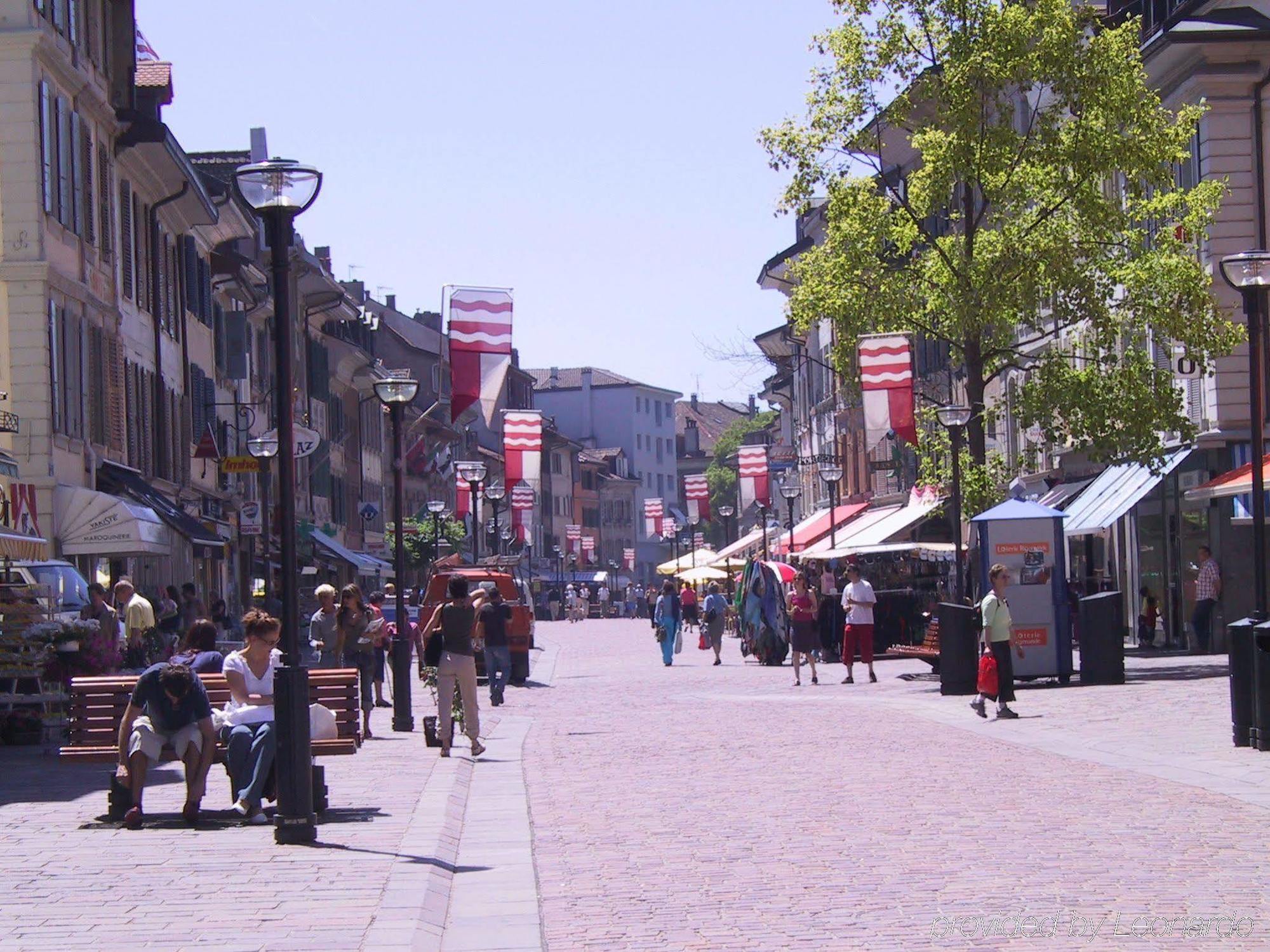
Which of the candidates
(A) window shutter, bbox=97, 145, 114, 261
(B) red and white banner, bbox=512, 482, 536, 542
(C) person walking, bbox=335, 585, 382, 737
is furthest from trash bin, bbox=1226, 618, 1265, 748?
(B) red and white banner, bbox=512, 482, 536, 542

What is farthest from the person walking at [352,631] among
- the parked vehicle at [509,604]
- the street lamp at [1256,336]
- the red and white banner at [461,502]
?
the red and white banner at [461,502]

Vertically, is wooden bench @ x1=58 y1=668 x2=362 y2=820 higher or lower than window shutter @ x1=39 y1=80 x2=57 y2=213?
lower

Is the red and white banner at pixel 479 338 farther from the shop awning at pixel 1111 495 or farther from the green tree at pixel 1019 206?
the shop awning at pixel 1111 495

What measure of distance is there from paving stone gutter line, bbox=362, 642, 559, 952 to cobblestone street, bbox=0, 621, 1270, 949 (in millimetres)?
31

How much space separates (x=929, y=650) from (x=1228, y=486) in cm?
508

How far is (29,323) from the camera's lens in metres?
31.5

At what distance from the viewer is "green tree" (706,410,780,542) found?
153 meters

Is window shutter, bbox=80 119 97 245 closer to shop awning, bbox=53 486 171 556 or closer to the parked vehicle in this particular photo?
shop awning, bbox=53 486 171 556

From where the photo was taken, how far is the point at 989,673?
22.4m

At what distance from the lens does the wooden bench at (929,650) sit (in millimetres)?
31922

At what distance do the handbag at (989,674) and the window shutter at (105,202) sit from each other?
19252mm

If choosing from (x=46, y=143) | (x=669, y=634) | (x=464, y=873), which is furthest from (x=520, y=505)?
(x=464, y=873)

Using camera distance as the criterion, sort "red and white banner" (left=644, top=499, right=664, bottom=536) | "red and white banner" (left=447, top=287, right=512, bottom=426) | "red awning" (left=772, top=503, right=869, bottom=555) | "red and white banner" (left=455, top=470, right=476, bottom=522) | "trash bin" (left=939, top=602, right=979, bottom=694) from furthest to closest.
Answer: "red and white banner" (left=644, top=499, right=664, bottom=536)
"red and white banner" (left=455, top=470, right=476, bottom=522)
"red awning" (left=772, top=503, right=869, bottom=555)
"red and white banner" (left=447, top=287, right=512, bottom=426)
"trash bin" (left=939, top=602, right=979, bottom=694)

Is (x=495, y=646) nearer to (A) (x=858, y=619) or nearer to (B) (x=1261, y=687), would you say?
(A) (x=858, y=619)
